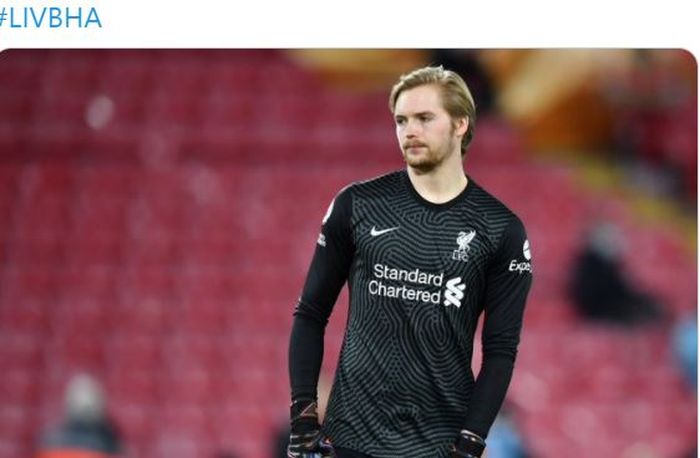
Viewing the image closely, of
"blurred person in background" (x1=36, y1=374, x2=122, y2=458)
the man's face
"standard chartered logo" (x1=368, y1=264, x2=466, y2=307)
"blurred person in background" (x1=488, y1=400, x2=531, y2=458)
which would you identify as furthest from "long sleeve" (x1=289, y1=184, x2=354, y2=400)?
"blurred person in background" (x1=36, y1=374, x2=122, y2=458)

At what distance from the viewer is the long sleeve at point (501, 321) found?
11.3ft

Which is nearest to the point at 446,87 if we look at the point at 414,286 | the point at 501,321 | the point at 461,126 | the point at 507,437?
the point at 461,126

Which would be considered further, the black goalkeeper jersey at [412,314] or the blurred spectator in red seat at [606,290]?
the blurred spectator in red seat at [606,290]

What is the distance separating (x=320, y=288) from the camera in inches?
139

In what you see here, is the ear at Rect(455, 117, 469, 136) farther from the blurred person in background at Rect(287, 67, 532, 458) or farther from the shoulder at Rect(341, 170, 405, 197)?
the shoulder at Rect(341, 170, 405, 197)

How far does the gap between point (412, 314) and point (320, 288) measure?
0.25 m

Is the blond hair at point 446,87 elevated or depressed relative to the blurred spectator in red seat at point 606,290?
elevated

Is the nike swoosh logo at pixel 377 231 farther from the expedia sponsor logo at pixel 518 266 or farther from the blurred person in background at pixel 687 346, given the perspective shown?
the blurred person in background at pixel 687 346

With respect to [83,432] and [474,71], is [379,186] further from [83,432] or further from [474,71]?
[474,71]

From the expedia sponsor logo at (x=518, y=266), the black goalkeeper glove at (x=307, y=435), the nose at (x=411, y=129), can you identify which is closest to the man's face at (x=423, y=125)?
the nose at (x=411, y=129)
